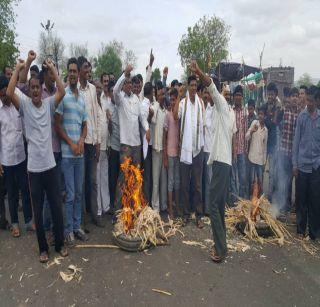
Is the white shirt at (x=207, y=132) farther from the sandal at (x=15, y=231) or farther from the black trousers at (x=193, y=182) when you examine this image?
the sandal at (x=15, y=231)

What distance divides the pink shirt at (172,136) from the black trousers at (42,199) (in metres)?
2.24

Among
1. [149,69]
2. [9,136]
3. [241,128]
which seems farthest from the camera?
[241,128]

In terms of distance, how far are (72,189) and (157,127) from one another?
2006mm

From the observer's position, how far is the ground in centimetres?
381

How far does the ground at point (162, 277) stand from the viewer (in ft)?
12.5

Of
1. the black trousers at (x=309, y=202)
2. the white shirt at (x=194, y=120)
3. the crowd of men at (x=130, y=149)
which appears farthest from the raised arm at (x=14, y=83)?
the black trousers at (x=309, y=202)

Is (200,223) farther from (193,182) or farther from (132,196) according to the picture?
(132,196)

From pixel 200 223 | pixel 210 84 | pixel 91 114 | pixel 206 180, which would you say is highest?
pixel 210 84

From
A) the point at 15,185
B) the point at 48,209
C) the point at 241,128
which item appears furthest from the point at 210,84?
the point at 15,185

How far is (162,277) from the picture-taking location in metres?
4.23

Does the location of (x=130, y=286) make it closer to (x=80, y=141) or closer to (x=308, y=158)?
(x=80, y=141)

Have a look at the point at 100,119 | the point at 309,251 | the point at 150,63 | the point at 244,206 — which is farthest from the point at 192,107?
Answer: the point at 309,251

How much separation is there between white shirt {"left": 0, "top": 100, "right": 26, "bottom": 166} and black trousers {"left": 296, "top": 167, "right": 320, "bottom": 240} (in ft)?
15.7

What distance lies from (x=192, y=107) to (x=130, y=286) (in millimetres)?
3280
